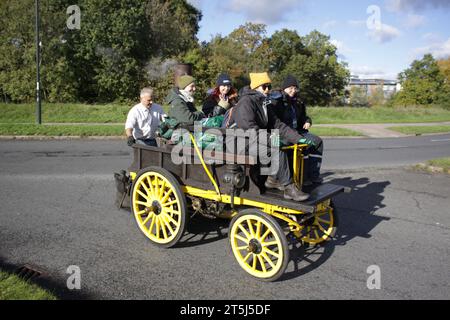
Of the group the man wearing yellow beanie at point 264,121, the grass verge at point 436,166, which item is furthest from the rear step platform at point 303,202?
the grass verge at point 436,166

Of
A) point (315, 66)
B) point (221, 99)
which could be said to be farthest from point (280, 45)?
point (221, 99)

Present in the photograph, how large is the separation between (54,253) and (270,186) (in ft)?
8.17

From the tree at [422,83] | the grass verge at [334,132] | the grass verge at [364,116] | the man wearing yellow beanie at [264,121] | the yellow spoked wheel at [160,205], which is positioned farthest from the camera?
the tree at [422,83]

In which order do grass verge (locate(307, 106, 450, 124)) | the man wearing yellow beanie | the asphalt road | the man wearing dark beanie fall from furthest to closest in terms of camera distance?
grass verge (locate(307, 106, 450, 124)) < the man wearing dark beanie < the man wearing yellow beanie < the asphalt road

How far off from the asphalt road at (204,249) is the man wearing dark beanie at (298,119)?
93 centimetres

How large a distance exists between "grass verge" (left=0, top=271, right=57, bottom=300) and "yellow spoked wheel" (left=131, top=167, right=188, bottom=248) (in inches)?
58.6

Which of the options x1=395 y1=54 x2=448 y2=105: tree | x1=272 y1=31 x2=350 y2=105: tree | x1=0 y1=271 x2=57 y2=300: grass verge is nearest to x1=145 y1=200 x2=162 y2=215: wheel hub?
x1=0 y1=271 x2=57 y2=300: grass verge

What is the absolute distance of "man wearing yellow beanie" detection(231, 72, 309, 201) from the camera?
161 inches

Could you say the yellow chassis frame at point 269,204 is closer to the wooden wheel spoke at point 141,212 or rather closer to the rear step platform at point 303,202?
the rear step platform at point 303,202

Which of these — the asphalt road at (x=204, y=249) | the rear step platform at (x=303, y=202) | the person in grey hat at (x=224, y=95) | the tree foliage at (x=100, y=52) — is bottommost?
the asphalt road at (x=204, y=249)

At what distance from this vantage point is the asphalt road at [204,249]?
373cm

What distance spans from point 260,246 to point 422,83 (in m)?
60.5

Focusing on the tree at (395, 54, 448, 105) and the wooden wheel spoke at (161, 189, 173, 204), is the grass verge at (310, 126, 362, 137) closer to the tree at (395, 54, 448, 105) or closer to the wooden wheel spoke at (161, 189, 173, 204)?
the wooden wheel spoke at (161, 189, 173, 204)

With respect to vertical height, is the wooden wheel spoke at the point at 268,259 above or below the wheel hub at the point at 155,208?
below
